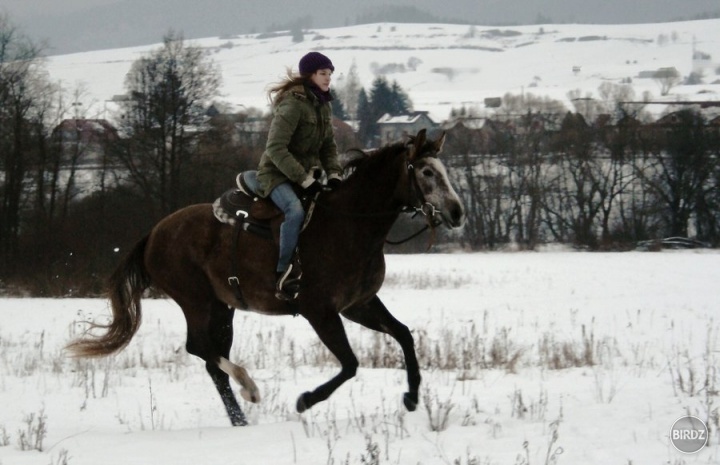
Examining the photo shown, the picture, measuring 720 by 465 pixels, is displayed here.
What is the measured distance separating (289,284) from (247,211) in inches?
37.3

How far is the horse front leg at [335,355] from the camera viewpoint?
7.18 meters

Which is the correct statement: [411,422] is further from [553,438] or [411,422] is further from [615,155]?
[615,155]

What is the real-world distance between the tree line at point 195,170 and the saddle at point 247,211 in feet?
76.2

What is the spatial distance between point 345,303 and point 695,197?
58148mm

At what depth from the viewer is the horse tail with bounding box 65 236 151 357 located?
858 centimetres

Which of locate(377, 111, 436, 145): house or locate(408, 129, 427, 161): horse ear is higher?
locate(377, 111, 436, 145): house

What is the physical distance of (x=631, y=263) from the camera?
42312 millimetres

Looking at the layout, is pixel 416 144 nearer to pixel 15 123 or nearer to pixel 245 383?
pixel 245 383

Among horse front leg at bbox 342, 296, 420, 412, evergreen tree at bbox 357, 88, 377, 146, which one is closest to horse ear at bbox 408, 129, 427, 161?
horse front leg at bbox 342, 296, 420, 412

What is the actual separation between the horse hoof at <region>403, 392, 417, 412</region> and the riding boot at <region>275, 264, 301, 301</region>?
4.12ft

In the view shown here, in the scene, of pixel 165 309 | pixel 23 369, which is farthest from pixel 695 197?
pixel 23 369

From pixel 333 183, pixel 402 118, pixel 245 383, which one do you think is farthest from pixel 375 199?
pixel 402 118

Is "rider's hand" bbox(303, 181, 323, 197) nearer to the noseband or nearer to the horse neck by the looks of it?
the horse neck

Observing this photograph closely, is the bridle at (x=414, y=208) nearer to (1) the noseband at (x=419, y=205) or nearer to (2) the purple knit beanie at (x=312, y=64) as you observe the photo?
(1) the noseband at (x=419, y=205)
